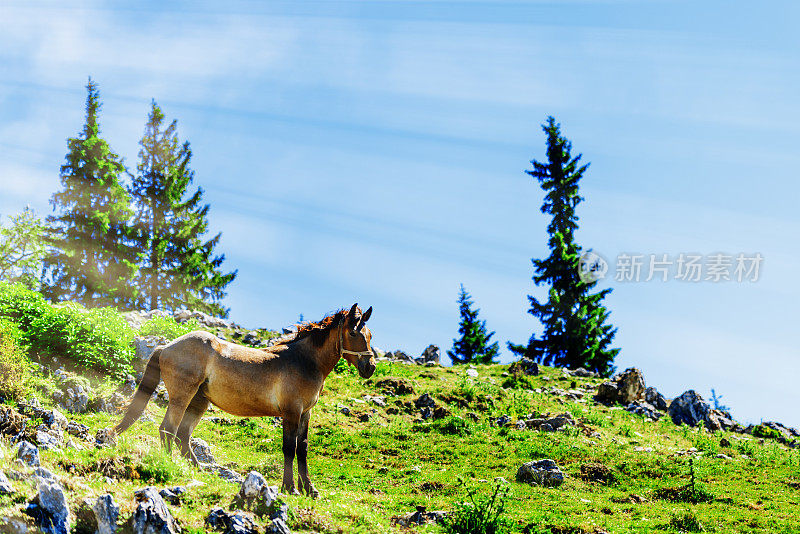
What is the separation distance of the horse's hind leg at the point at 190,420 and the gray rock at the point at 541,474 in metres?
10.1

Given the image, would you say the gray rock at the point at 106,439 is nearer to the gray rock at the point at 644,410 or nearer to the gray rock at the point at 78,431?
the gray rock at the point at 78,431

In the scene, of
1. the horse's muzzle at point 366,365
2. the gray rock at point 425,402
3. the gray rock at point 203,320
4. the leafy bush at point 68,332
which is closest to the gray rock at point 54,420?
the leafy bush at point 68,332

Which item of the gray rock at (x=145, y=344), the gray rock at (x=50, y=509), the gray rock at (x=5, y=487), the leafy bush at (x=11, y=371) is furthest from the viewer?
the gray rock at (x=145, y=344)

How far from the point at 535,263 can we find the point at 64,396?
124 feet

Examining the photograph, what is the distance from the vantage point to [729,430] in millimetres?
30953

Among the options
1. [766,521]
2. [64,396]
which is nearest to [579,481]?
[766,521]

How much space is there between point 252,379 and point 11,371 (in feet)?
26.9

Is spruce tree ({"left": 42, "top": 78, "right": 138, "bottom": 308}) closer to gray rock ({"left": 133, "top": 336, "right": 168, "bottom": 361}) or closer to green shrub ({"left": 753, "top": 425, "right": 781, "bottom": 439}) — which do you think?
gray rock ({"left": 133, "top": 336, "right": 168, "bottom": 361})

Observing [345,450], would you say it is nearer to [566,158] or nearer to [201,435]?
[201,435]

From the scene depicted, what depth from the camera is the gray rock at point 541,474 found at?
59.7 ft

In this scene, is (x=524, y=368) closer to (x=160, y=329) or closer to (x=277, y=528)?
(x=160, y=329)

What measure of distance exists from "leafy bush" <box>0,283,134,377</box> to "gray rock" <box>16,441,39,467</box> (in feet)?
32.9

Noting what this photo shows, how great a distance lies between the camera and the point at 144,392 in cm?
1218

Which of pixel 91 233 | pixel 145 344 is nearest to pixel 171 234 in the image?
pixel 91 233
